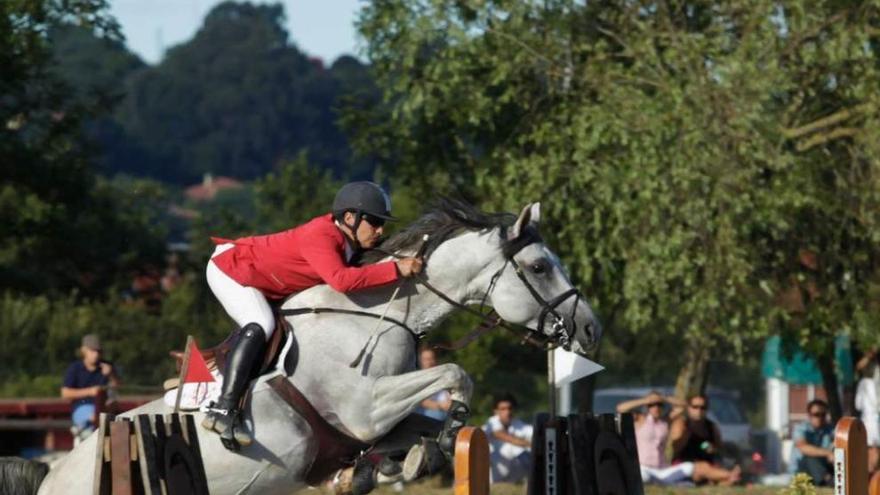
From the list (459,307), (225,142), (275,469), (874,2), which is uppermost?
(225,142)

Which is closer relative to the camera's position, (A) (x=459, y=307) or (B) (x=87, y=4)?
(A) (x=459, y=307)

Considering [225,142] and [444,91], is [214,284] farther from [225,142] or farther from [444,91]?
[225,142]

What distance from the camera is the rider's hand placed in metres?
7.97

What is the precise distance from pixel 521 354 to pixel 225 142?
12999 centimetres

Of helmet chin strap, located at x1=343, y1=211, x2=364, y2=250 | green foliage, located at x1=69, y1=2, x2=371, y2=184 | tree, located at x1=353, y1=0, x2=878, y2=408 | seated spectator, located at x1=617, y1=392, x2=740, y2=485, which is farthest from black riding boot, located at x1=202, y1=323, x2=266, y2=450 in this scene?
green foliage, located at x1=69, y1=2, x2=371, y2=184

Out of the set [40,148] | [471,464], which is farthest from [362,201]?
[40,148]

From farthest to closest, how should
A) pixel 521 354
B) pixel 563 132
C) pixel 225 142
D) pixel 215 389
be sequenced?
pixel 225 142, pixel 521 354, pixel 563 132, pixel 215 389

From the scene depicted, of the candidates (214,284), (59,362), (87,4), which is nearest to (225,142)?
(59,362)

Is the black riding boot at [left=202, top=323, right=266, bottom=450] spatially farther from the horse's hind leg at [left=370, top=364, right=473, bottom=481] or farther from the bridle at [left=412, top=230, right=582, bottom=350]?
the bridle at [left=412, top=230, right=582, bottom=350]

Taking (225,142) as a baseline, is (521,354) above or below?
below

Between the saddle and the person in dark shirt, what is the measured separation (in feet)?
18.2

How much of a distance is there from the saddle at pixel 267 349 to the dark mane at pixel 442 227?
51 cm

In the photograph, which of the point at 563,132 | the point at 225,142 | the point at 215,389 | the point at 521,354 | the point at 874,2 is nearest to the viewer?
the point at 215,389

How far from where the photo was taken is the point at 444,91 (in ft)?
59.2
